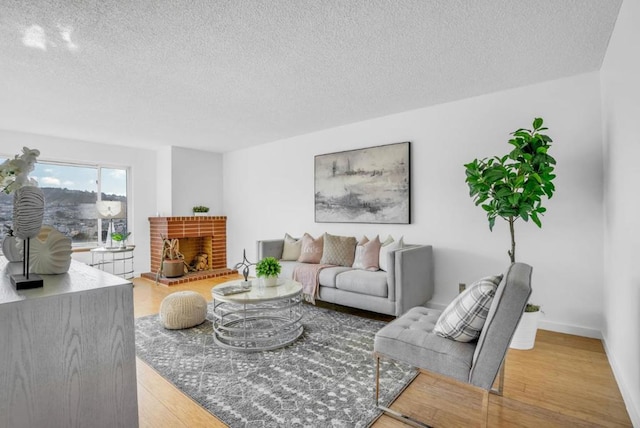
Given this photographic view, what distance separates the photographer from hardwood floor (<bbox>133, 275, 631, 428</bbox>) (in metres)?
1.87

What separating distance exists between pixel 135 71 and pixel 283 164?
2.94 meters

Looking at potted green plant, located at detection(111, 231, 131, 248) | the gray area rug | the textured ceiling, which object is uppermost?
the textured ceiling

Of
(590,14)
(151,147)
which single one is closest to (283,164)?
(151,147)

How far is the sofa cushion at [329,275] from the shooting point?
3846 mm

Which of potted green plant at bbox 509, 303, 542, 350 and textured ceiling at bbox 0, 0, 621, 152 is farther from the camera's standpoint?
potted green plant at bbox 509, 303, 542, 350

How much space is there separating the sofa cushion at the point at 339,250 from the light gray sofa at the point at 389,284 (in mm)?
167

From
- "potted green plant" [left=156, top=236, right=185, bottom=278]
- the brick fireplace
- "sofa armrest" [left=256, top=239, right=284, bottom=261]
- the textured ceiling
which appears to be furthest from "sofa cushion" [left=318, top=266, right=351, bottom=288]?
"potted green plant" [left=156, top=236, right=185, bottom=278]

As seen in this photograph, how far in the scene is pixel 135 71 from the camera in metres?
2.90

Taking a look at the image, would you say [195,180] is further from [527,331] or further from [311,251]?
[527,331]

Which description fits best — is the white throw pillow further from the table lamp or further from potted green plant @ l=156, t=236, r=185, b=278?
the table lamp

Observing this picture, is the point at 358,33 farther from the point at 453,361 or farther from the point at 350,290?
the point at 350,290

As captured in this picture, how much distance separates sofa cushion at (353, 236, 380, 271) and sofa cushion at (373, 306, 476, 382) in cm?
175

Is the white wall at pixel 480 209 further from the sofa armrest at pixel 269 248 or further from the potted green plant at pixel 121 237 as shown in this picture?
the potted green plant at pixel 121 237

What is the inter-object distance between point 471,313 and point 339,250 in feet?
8.45
